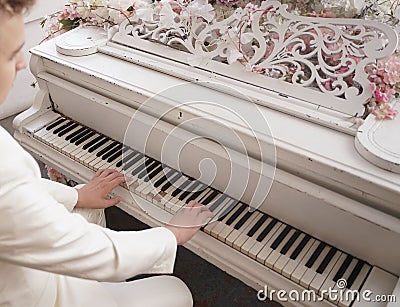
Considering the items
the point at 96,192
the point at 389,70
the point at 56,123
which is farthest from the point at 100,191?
the point at 389,70

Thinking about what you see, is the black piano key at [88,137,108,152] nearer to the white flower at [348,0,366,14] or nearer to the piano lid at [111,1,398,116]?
the piano lid at [111,1,398,116]

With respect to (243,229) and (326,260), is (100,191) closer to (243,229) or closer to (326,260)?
(243,229)

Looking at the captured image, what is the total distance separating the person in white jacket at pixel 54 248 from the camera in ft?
2.60

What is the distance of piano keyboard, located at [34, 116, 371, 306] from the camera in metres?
1.16

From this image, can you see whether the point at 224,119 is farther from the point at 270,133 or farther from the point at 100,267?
the point at 100,267

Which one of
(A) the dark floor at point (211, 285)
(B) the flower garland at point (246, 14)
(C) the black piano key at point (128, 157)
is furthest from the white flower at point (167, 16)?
(A) the dark floor at point (211, 285)

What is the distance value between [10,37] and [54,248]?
392 millimetres

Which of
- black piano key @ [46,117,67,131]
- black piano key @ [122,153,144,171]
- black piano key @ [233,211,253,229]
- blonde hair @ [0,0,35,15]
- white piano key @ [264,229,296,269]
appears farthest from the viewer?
black piano key @ [46,117,67,131]

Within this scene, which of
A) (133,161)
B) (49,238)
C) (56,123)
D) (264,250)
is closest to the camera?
(49,238)

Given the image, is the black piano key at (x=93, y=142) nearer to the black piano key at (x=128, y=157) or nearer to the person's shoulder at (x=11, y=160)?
the black piano key at (x=128, y=157)

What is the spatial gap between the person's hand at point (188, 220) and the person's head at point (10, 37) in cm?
58

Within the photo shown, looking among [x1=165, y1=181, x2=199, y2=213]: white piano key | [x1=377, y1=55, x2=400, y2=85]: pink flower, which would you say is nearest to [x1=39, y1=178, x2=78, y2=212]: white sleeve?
[x1=165, y1=181, x2=199, y2=213]: white piano key

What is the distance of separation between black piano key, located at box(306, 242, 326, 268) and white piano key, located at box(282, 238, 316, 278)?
18mm

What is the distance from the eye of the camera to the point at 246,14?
131 cm
